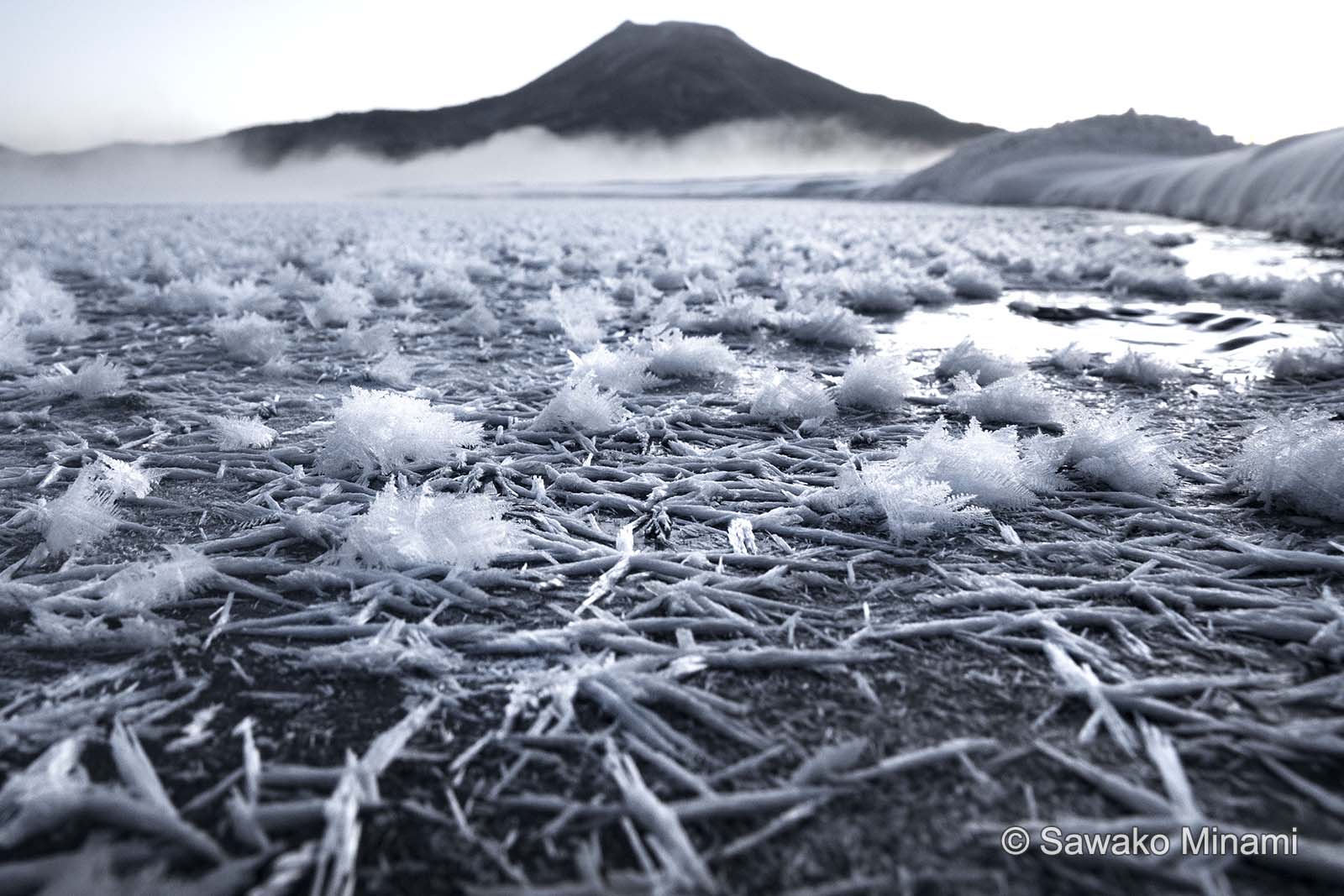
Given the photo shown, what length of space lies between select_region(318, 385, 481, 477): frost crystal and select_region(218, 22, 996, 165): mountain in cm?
9478

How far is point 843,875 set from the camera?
2.40ft

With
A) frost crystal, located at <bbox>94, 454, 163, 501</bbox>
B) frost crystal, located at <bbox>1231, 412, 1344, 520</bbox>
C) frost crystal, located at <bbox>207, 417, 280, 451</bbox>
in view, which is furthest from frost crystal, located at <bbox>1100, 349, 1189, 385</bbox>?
frost crystal, located at <bbox>94, 454, 163, 501</bbox>

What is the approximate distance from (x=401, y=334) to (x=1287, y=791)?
142 inches

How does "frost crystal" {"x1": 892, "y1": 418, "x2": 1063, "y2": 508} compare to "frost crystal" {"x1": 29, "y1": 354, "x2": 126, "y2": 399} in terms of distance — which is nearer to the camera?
"frost crystal" {"x1": 892, "y1": 418, "x2": 1063, "y2": 508}

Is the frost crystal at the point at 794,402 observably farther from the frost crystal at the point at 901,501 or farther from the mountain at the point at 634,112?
the mountain at the point at 634,112

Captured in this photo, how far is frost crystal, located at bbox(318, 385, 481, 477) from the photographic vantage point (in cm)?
180

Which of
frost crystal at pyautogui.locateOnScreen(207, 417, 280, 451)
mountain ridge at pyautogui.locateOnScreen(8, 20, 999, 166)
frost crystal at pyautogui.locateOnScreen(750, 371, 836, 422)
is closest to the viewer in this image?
frost crystal at pyautogui.locateOnScreen(207, 417, 280, 451)

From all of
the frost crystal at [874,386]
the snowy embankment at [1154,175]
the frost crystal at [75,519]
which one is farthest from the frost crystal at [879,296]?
the snowy embankment at [1154,175]

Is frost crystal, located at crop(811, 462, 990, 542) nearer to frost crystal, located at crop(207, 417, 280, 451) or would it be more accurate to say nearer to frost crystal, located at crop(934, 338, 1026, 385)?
frost crystal, located at crop(934, 338, 1026, 385)

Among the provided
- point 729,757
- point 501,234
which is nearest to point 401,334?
point 729,757

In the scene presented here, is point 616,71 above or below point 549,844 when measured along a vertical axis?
above

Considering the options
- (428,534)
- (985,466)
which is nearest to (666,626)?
(428,534)

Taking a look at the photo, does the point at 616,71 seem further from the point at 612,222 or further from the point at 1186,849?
the point at 1186,849

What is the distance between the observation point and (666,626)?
1169 millimetres
